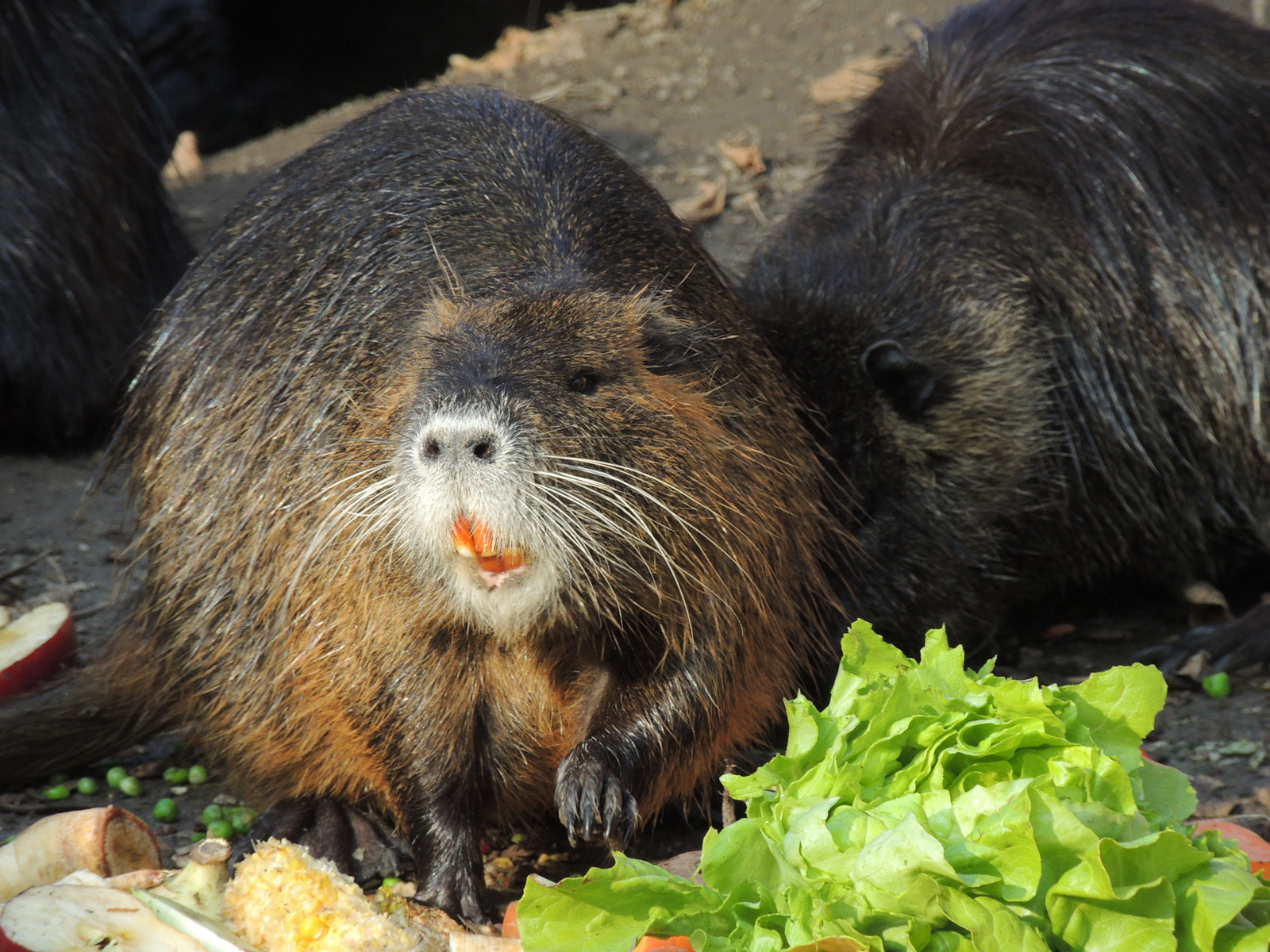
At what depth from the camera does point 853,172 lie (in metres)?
4.43

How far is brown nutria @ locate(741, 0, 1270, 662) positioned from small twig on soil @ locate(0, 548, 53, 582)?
2.07 metres

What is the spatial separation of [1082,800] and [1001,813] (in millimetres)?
150

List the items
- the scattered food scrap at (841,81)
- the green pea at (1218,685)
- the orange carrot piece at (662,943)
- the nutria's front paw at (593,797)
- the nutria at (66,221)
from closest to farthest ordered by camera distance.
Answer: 1. the orange carrot piece at (662,943)
2. the nutria's front paw at (593,797)
3. the green pea at (1218,685)
4. the nutria at (66,221)
5. the scattered food scrap at (841,81)

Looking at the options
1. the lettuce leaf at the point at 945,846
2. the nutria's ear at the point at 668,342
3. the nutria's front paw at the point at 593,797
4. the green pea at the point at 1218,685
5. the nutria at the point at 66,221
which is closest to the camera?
the lettuce leaf at the point at 945,846

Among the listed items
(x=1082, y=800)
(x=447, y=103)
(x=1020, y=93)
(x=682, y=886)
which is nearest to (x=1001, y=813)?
(x=1082, y=800)

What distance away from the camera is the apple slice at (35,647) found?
331 cm

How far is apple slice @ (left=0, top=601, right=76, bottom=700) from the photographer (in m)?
3.31

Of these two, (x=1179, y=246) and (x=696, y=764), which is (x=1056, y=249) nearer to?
(x=1179, y=246)

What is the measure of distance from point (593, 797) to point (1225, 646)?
6.58 ft

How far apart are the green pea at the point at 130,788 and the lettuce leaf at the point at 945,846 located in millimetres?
1429

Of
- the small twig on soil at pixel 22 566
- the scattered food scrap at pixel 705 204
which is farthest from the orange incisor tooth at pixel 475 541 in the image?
the scattered food scrap at pixel 705 204

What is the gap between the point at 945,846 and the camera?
1926 mm

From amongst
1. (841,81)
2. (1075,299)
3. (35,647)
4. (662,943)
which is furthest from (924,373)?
(841,81)

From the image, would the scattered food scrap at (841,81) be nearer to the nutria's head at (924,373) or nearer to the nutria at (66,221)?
the nutria's head at (924,373)
